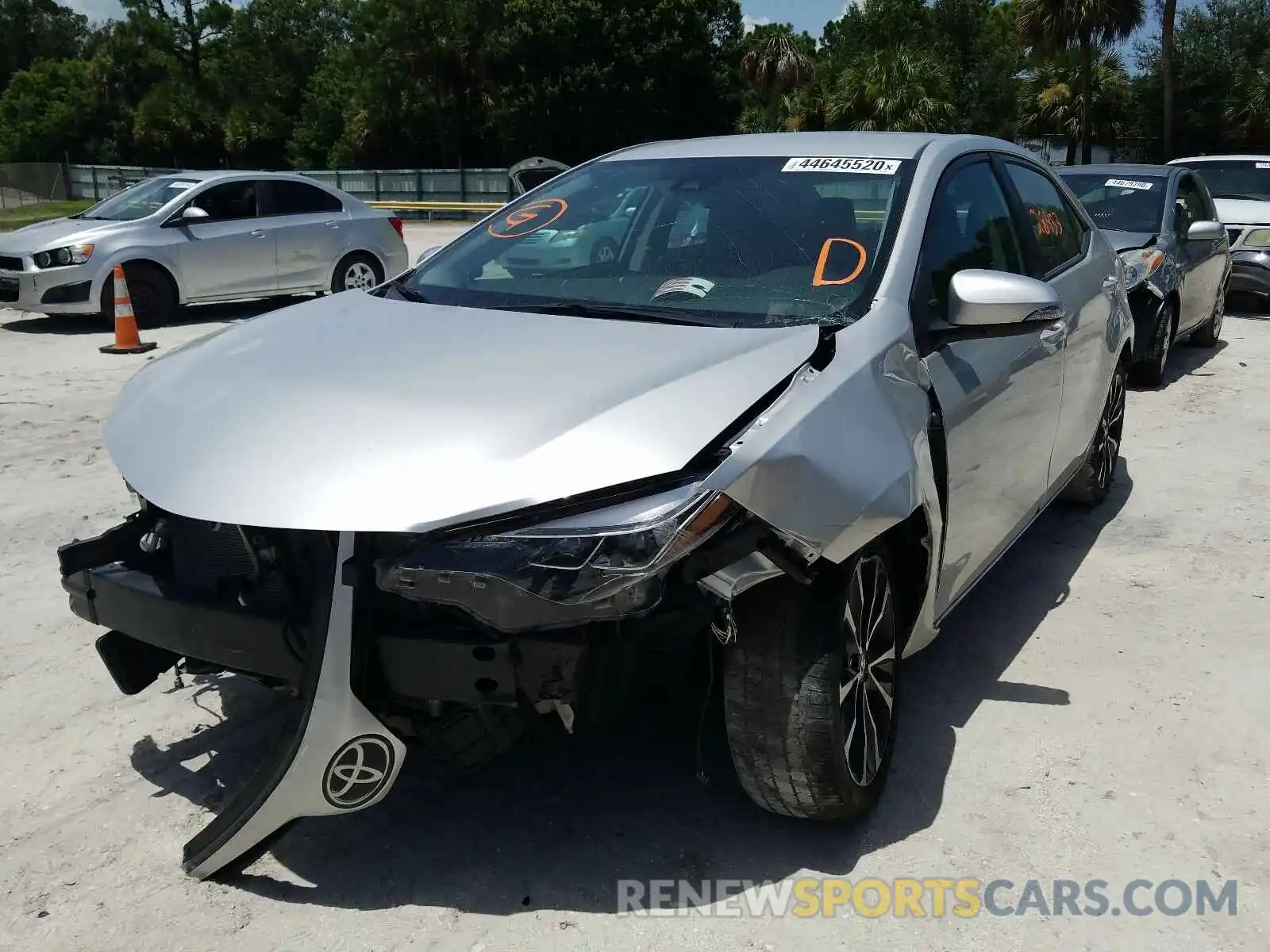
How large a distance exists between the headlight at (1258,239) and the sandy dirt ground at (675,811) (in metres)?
8.15

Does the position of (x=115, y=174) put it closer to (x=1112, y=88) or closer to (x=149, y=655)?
(x=1112, y=88)

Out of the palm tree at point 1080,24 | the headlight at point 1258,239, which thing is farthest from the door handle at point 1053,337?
the palm tree at point 1080,24

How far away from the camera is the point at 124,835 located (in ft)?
9.47

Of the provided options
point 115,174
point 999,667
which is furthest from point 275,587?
point 115,174

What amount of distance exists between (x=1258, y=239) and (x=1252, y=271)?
31 centimetres

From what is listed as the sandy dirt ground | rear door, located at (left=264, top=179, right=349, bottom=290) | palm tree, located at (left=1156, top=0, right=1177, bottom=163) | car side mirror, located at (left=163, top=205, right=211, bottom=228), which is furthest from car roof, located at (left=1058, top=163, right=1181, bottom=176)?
palm tree, located at (left=1156, top=0, right=1177, bottom=163)

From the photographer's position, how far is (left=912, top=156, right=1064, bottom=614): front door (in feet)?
10.5

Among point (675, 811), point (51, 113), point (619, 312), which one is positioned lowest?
point (675, 811)

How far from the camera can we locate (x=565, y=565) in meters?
2.26

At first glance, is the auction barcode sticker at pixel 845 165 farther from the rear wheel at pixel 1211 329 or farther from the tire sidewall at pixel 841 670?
the rear wheel at pixel 1211 329

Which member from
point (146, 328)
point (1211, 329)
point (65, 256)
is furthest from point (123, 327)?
point (1211, 329)

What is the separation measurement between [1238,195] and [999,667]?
10.2m

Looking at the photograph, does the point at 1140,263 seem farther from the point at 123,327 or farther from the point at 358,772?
the point at 123,327

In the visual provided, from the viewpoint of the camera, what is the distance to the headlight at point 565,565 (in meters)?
2.25
